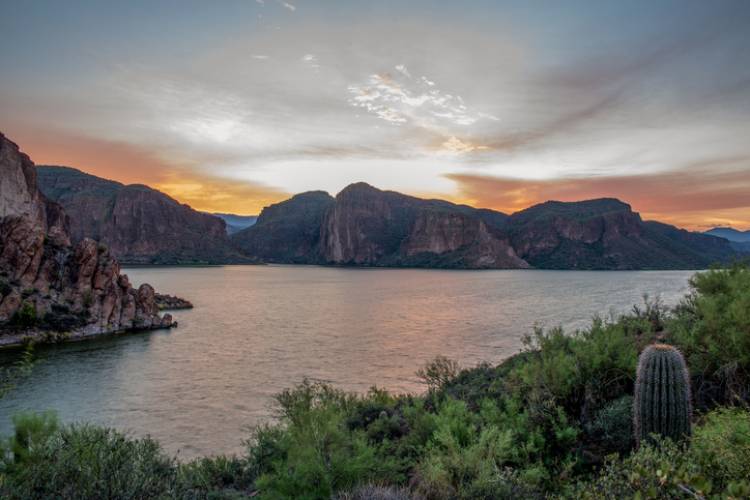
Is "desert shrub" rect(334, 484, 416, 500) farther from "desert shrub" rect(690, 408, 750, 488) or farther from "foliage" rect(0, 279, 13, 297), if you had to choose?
"foliage" rect(0, 279, 13, 297)

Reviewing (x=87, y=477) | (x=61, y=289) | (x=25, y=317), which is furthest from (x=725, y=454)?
(x=61, y=289)

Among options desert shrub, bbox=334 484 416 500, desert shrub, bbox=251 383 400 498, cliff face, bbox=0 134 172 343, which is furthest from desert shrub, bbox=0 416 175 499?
cliff face, bbox=0 134 172 343

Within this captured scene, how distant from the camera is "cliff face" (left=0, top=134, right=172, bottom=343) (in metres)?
39.7

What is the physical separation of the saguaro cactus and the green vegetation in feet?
0.65

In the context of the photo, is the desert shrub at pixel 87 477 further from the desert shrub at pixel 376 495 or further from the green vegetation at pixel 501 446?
the desert shrub at pixel 376 495

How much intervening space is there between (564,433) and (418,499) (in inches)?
157

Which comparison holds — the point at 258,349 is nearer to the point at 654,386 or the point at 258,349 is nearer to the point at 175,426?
the point at 175,426

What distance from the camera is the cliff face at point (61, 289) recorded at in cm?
3966

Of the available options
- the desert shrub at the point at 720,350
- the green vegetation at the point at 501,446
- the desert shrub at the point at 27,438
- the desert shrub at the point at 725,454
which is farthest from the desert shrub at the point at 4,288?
the desert shrub at the point at 725,454

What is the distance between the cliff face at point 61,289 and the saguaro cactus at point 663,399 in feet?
158

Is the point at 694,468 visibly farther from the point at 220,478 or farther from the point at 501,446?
the point at 220,478

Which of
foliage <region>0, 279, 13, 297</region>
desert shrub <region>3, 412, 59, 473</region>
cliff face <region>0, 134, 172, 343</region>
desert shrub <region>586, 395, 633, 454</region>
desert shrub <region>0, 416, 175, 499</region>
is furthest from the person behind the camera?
cliff face <region>0, 134, 172, 343</region>

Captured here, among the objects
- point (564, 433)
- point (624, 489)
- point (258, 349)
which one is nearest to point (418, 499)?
point (624, 489)

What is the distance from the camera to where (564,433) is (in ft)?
26.1
